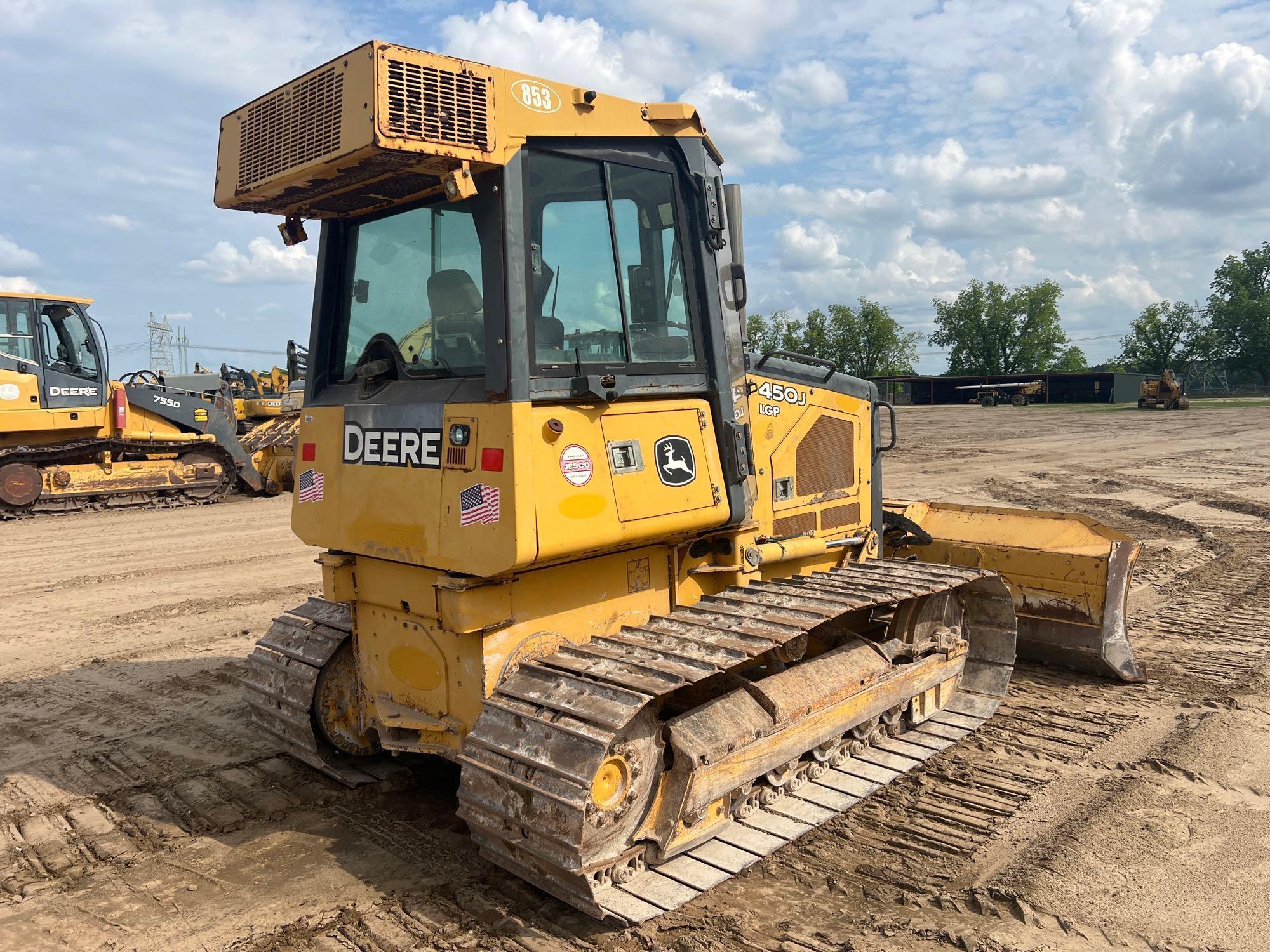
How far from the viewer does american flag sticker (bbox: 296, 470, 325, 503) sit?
14.2ft

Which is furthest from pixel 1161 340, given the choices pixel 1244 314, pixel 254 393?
pixel 254 393

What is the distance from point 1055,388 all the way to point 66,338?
51999 millimetres

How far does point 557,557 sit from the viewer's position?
3617 mm

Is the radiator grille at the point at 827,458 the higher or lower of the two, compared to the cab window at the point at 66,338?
lower

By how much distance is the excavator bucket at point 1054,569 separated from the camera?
6059 mm

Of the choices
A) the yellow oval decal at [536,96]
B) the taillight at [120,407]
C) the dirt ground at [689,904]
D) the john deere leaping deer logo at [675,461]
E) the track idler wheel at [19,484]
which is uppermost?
the yellow oval decal at [536,96]

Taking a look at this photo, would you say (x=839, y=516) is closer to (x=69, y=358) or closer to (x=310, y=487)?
(x=310, y=487)

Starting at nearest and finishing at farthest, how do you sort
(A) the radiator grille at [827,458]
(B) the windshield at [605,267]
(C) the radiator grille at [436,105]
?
1. (C) the radiator grille at [436,105]
2. (B) the windshield at [605,267]
3. (A) the radiator grille at [827,458]

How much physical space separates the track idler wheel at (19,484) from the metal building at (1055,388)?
40.8m

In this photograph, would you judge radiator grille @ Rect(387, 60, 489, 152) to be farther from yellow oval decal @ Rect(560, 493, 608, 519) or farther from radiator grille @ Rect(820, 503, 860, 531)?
radiator grille @ Rect(820, 503, 860, 531)

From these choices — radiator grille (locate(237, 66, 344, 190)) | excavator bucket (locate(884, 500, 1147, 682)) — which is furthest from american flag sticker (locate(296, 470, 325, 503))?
excavator bucket (locate(884, 500, 1147, 682))

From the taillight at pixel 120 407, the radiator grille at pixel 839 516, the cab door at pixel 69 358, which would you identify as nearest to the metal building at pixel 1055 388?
the taillight at pixel 120 407

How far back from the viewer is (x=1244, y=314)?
68000mm

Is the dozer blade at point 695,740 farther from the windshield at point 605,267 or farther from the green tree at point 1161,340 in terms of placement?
the green tree at point 1161,340
